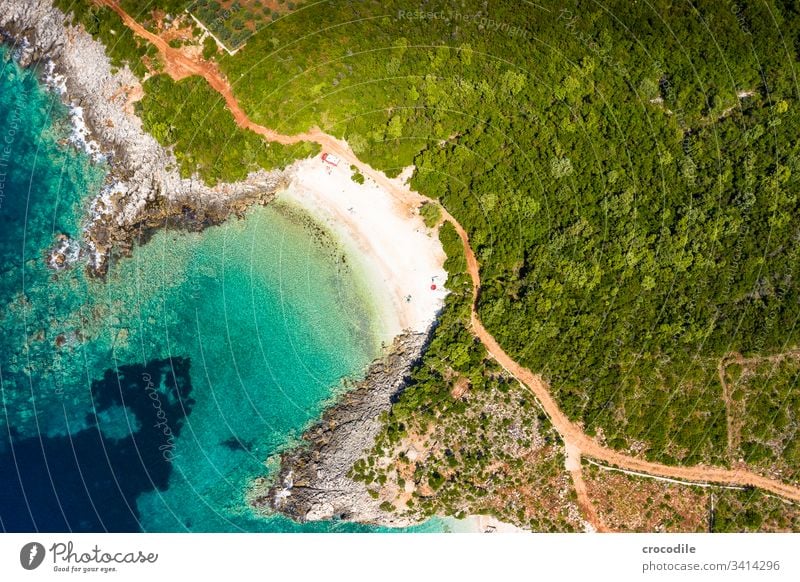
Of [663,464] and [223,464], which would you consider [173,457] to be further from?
[663,464]

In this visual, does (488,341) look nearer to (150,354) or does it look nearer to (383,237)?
(383,237)

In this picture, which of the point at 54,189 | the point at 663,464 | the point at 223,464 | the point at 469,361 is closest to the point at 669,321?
the point at 663,464

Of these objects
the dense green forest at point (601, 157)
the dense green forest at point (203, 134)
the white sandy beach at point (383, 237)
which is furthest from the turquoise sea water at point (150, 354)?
the dense green forest at point (601, 157)

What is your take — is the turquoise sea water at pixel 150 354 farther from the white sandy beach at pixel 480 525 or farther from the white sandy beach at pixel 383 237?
the white sandy beach at pixel 480 525

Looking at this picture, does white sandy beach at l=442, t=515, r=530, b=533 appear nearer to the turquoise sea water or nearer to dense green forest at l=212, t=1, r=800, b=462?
dense green forest at l=212, t=1, r=800, b=462

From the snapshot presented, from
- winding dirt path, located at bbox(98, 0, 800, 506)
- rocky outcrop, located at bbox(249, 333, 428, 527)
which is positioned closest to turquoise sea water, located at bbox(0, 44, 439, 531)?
rocky outcrop, located at bbox(249, 333, 428, 527)

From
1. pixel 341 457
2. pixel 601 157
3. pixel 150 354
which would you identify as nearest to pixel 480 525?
pixel 341 457

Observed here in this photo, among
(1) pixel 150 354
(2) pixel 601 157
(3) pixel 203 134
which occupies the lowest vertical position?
(1) pixel 150 354
